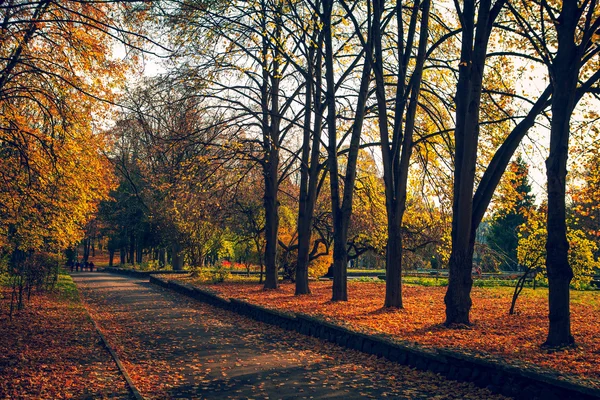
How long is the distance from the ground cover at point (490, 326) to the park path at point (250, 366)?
2.77 ft

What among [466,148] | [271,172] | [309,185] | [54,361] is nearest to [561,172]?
[466,148]

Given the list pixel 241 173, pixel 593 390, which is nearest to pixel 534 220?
pixel 593 390

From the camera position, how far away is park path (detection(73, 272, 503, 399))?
307 inches

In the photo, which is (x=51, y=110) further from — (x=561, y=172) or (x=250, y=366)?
(x=561, y=172)

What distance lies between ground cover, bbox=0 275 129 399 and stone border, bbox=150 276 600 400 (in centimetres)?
423

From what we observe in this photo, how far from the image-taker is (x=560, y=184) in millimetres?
9562

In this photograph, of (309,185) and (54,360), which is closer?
(54,360)

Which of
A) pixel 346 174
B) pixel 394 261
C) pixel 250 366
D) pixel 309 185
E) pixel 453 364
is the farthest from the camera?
pixel 309 185

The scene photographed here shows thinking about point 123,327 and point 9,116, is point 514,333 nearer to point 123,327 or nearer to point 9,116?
point 123,327

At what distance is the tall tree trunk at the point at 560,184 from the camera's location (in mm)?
9312

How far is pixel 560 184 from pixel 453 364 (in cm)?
353

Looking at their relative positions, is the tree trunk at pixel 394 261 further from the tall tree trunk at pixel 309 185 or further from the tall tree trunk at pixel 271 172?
the tall tree trunk at pixel 271 172

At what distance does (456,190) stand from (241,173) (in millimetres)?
12203

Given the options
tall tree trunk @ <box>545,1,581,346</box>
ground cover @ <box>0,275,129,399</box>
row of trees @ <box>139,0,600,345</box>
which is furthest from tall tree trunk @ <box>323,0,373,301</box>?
tall tree trunk @ <box>545,1,581,346</box>
